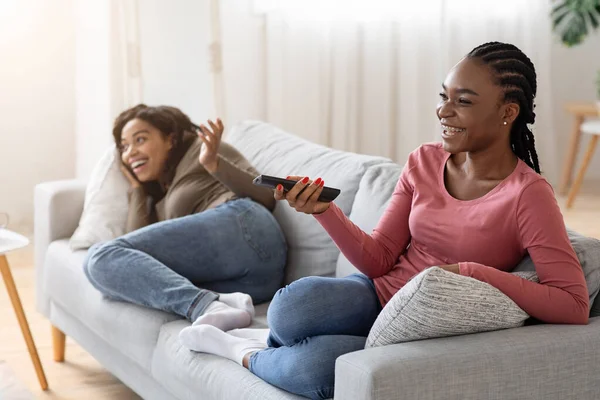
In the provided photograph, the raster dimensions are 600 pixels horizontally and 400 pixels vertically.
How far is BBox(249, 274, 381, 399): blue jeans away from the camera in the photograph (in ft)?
5.93

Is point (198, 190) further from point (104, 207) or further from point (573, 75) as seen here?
point (573, 75)

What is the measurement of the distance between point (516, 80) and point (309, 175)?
949mm

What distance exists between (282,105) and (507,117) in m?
2.83

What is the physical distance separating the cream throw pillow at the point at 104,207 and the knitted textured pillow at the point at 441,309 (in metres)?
1.37

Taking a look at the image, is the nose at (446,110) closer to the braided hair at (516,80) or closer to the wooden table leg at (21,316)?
the braided hair at (516,80)

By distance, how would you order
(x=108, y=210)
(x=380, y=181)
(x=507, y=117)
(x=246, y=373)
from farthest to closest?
(x=108, y=210) < (x=380, y=181) < (x=246, y=373) < (x=507, y=117)

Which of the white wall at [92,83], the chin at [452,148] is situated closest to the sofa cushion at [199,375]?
the chin at [452,148]

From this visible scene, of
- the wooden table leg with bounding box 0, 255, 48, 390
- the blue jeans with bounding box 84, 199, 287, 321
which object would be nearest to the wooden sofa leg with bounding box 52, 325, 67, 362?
the wooden table leg with bounding box 0, 255, 48, 390

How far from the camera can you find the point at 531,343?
1.66 m

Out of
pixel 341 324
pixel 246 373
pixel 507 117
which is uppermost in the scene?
pixel 507 117

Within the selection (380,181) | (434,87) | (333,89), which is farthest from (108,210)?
(434,87)

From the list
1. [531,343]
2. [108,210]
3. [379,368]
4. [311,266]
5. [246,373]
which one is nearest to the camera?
[379,368]

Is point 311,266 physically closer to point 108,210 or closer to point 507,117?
point 108,210

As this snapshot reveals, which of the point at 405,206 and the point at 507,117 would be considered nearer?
the point at 507,117
